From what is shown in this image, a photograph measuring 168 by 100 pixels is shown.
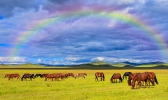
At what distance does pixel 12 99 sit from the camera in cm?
1903

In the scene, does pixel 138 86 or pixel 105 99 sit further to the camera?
pixel 138 86

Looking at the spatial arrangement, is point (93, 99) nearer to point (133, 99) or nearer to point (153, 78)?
point (133, 99)

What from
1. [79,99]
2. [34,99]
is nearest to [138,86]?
[79,99]

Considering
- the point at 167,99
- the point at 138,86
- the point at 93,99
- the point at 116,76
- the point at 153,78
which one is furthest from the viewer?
the point at 116,76

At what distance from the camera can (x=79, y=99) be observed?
18.0 meters

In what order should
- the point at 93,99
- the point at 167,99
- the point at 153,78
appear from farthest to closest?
A: the point at 153,78 < the point at 93,99 < the point at 167,99

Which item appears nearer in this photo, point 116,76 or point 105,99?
point 105,99

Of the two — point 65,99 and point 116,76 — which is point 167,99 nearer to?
point 65,99

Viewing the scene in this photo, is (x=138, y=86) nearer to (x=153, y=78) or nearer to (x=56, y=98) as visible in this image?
(x=153, y=78)

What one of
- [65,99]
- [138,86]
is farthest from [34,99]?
[138,86]

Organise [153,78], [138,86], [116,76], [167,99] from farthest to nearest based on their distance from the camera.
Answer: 1. [116,76]
2. [153,78]
3. [138,86]
4. [167,99]

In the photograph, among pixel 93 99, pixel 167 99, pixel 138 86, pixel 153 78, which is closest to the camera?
pixel 167 99

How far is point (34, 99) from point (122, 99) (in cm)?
662

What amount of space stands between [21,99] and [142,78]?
1473cm
